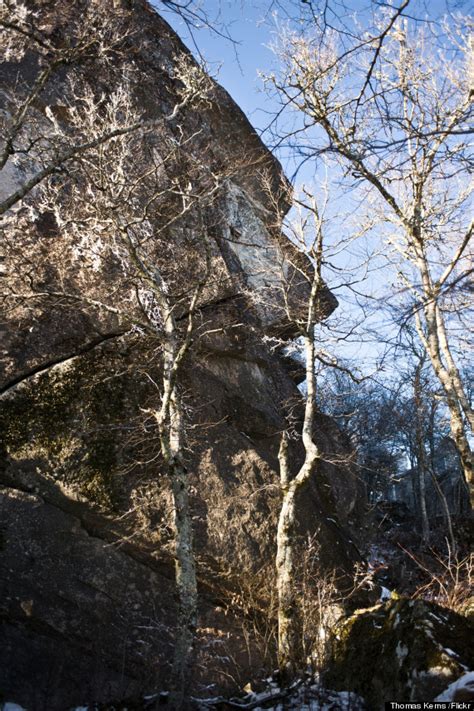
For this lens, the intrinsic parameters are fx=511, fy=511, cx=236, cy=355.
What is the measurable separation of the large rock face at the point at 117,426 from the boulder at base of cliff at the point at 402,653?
2428mm

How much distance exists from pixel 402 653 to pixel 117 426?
4851 mm

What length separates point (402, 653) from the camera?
4.12 metres

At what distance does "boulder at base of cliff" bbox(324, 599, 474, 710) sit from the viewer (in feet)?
12.5

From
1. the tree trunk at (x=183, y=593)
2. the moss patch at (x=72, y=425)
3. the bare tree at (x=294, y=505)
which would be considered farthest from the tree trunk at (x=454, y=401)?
the moss patch at (x=72, y=425)

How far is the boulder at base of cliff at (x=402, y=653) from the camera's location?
3.82m

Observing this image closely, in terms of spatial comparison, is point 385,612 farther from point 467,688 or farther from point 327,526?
point 327,526

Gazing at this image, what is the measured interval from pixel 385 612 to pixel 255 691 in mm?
2041

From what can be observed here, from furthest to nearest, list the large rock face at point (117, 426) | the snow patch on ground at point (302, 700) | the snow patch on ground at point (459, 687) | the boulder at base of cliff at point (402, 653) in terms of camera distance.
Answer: the large rock face at point (117, 426), the snow patch on ground at point (302, 700), the boulder at base of cliff at point (402, 653), the snow patch on ground at point (459, 687)

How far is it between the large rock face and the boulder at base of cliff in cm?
243

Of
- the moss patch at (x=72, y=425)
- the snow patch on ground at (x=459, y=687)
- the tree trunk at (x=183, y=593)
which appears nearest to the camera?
the snow patch on ground at (x=459, y=687)

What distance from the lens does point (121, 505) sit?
7281mm

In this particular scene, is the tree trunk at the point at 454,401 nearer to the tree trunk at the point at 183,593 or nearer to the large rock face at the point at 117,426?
the large rock face at the point at 117,426

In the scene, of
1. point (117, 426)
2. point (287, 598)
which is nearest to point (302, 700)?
point (287, 598)

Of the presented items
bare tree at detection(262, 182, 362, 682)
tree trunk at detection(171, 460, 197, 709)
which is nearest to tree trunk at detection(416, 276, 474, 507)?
bare tree at detection(262, 182, 362, 682)
